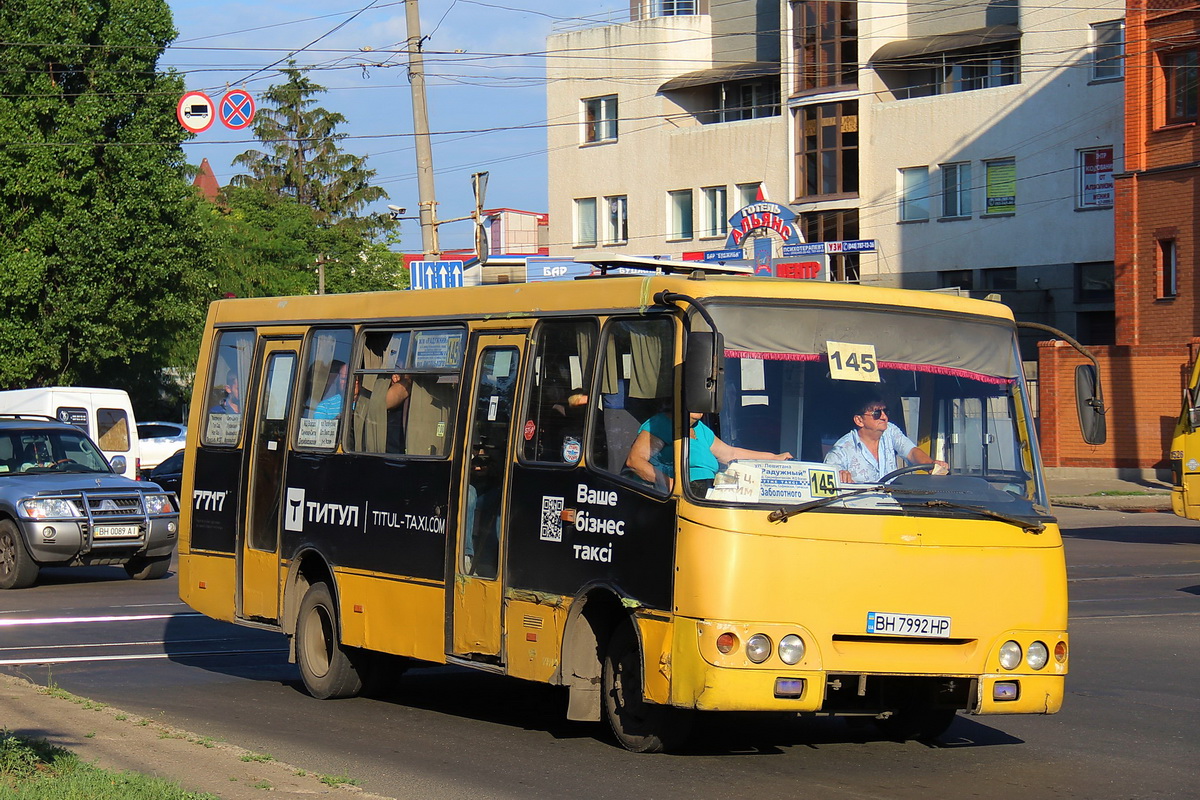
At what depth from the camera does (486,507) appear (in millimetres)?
9422

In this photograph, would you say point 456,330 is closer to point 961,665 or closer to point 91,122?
point 961,665

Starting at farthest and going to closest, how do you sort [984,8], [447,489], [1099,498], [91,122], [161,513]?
1. [984,8]
2. [91,122]
3. [1099,498]
4. [161,513]
5. [447,489]

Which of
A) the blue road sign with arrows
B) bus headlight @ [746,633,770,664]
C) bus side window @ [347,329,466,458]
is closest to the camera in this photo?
bus headlight @ [746,633,770,664]

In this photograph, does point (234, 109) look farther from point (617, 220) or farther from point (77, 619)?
point (617, 220)

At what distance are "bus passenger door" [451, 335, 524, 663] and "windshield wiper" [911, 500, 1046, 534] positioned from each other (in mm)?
2550

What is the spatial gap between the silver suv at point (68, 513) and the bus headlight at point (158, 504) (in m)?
0.01

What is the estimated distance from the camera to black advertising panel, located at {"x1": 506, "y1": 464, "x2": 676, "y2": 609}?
8.04m

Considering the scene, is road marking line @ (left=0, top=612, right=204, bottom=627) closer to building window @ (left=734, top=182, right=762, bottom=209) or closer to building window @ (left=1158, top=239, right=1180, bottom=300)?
building window @ (left=1158, top=239, right=1180, bottom=300)

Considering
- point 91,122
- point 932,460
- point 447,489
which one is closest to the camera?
point 932,460

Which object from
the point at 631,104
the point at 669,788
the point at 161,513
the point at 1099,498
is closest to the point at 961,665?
the point at 669,788

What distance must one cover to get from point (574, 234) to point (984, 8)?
18.6 m

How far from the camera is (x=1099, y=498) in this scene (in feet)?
113

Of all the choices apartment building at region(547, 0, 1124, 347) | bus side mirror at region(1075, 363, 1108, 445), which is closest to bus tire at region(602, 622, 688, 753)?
bus side mirror at region(1075, 363, 1108, 445)

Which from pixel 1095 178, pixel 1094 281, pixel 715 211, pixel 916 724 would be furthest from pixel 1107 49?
pixel 916 724
